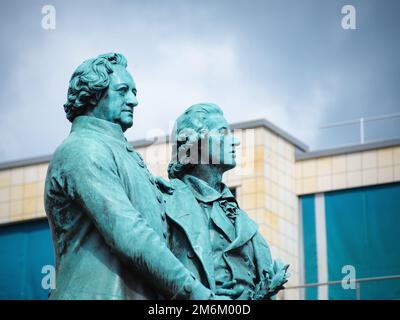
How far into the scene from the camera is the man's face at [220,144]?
66.2 feet

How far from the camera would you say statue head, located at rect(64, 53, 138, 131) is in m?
19.5

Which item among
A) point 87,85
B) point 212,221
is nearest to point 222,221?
point 212,221

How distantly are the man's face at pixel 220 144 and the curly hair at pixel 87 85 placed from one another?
128 cm

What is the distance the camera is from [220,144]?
20188mm

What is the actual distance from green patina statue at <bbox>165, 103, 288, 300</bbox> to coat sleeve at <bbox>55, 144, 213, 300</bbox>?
816 millimetres

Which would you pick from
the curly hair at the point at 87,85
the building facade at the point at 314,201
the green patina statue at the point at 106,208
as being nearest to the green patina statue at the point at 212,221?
the green patina statue at the point at 106,208

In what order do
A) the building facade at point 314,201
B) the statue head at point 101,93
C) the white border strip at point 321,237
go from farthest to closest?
1. the building facade at point 314,201
2. the white border strip at point 321,237
3. the statue head at point 101,93

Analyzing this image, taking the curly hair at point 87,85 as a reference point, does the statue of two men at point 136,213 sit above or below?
below

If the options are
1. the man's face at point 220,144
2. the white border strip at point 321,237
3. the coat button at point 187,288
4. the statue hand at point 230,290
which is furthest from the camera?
the white border strip at point 321,237

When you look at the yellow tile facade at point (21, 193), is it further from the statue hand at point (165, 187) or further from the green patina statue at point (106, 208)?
the green patina statue at point (106, 208)

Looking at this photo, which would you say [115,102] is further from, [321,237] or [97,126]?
[321,237]

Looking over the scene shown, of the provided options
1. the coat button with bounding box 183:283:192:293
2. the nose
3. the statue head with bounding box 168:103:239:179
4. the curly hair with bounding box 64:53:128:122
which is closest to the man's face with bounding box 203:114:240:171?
the statue head with bounding box 168:103:239:179

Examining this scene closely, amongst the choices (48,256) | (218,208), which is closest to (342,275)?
(48,256)
